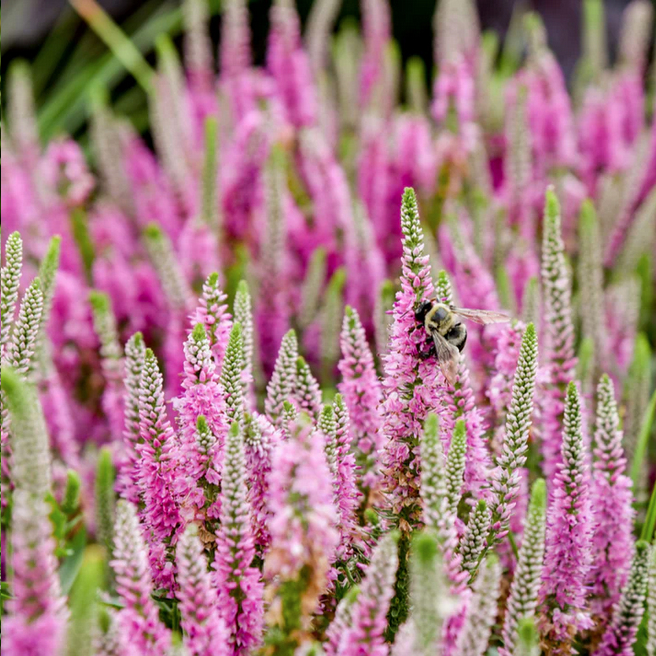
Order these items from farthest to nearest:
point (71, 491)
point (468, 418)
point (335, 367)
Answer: point (335, 367) → point (71, 491) → point (468, 418)

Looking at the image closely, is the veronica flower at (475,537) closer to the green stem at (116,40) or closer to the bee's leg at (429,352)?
the bee's leg at (429,352)

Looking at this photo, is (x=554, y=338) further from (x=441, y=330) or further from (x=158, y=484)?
(x=158, y=484)

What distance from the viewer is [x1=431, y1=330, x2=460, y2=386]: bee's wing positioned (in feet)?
2.71

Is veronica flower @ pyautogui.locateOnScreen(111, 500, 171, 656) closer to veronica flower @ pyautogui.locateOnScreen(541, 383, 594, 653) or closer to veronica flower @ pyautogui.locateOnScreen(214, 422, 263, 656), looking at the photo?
veronica flower @ pyautogui.locateOnScreen(214, 422, 263, 656)

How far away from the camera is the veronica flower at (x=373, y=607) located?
642mm

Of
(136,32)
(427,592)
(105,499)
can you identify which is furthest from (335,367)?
(136,32)

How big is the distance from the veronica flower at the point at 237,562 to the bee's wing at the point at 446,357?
210mm

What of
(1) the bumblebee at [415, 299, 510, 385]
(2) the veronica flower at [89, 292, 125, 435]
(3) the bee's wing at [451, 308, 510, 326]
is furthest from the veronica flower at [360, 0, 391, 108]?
(1) the bumblebee at [415, 299, 510, 385]

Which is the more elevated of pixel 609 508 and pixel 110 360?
pixel 110 360

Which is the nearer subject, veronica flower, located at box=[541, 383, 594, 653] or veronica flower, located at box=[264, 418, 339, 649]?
veronica flower, located at box=[264, 418, 339, 649]

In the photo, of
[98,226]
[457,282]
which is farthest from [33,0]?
[457,282]

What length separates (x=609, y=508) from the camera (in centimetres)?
100

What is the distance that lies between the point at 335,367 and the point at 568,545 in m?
0.68

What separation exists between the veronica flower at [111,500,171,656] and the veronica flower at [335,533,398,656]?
0.51 ft
